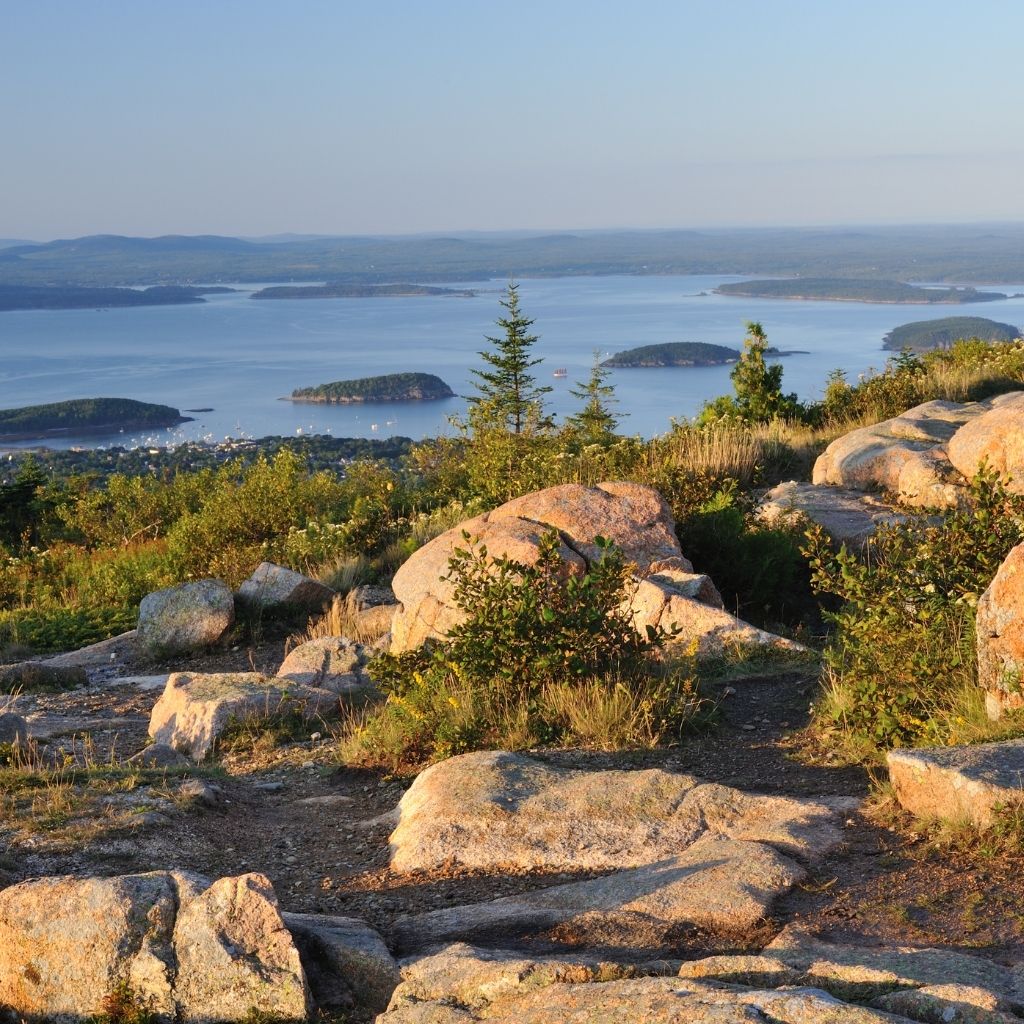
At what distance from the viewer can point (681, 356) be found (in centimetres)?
7300

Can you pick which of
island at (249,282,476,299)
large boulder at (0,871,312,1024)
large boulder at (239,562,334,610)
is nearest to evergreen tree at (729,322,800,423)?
large boulder at (239,562,334,610)

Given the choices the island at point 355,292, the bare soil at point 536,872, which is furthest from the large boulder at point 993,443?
the island at point 355,292

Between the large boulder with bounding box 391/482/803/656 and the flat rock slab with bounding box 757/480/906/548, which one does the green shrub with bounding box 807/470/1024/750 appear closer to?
the large boulder with bounding box 391/482/803/656

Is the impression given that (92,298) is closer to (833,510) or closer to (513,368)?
(513,368)

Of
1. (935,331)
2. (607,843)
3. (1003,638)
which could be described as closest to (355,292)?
(935,331)

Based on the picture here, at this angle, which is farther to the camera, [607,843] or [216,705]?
[216,705]

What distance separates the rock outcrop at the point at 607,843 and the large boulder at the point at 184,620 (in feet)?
19.0

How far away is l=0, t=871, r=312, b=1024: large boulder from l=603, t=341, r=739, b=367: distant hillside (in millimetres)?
70367

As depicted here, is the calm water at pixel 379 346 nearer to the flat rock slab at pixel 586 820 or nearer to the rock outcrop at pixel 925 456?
the rock outcrop at pixel 925 456

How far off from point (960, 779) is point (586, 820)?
4.84 feet

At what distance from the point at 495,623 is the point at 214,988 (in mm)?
3429

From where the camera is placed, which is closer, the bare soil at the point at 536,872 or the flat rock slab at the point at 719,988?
the flat rock slab at the point at 719,988

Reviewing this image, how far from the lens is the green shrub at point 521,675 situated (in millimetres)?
6199

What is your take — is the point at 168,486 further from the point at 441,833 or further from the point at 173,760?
the point at 441,833
